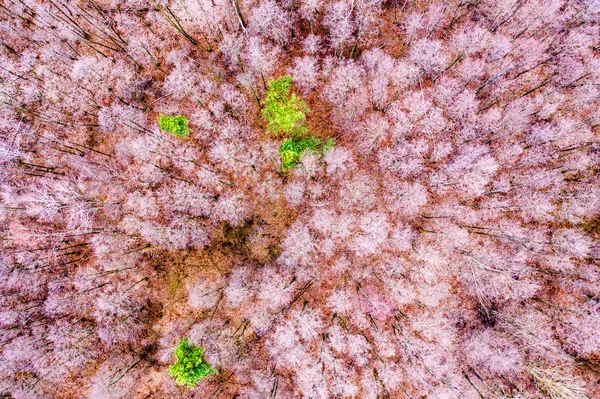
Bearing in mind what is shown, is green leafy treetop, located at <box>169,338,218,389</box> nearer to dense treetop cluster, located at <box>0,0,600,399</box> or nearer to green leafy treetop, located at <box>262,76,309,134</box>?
dense treetop cluster, located at <box>0,0,600,399</box>

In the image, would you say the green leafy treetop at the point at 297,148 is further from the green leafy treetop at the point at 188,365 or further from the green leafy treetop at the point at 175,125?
the green leafy treetop at the point at 188,365

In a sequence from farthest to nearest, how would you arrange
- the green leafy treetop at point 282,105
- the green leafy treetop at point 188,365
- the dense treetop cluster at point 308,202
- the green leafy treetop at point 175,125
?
the dense treetop cluster at point 308,202, the green leafy treetop at point 175,125, the green leafy treetop at point 282,105, the green leafy treetop at point 188,365

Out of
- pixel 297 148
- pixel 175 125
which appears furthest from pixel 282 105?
pixel 175 125

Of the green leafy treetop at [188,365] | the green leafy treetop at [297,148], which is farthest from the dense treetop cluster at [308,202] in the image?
the green leafy treetop at [188,365]

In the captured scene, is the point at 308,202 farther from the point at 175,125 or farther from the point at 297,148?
the point at 175,125

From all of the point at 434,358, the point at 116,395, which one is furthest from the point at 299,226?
the point at 116,395

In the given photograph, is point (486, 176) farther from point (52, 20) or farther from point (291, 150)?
point (52, 20)
